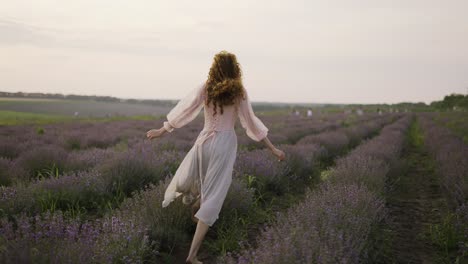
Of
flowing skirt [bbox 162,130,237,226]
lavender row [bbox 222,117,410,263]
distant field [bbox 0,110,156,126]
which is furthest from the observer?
distant field [bbox 0,110,156,126]

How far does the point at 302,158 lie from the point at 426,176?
2.80 metres

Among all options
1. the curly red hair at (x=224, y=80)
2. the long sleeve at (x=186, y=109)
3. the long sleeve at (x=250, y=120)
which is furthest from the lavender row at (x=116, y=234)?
the curly red hair at (x=224, y=80)

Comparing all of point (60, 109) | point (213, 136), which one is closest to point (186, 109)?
point (213, 136)

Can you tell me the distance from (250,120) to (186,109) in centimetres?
59

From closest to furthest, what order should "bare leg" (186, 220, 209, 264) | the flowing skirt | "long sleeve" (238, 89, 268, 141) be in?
"bare leg" (186, 220, 209, 264) → the flowing skirt → "long sleeve" (238, 89, 268, 141)

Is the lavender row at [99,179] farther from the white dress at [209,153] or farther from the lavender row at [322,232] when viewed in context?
the lavender row at [322,232]

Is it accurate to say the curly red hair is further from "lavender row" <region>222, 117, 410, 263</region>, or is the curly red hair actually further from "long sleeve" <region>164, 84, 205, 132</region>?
"lavender row" <region>222, 117, 410, 263</region>

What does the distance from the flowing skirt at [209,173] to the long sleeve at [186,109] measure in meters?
0.26

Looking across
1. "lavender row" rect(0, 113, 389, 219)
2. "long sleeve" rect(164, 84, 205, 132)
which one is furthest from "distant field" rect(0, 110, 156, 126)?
"long sleeve" rect(164, 84, 205, 132)

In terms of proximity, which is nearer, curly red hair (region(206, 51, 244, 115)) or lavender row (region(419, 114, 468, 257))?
curly red hair (region(206, 51, 244, 115))

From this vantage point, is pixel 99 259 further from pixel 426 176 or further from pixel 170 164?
pixel 426 176

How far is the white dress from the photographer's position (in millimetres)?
2975

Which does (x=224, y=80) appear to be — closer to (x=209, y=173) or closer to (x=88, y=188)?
(x=209, y=173)

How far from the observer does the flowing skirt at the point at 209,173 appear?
2924 millimetres
